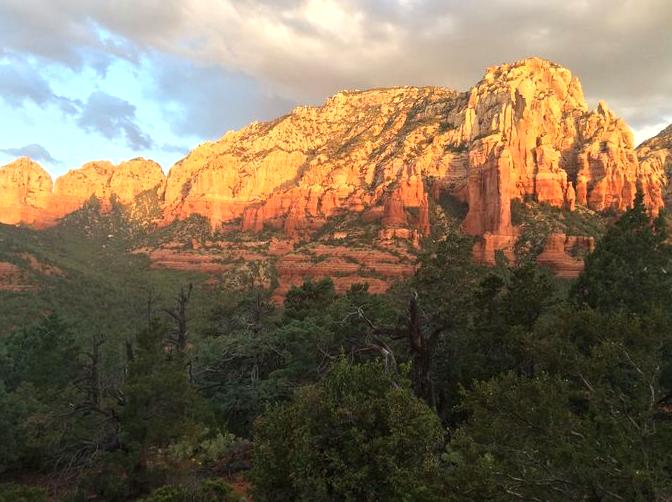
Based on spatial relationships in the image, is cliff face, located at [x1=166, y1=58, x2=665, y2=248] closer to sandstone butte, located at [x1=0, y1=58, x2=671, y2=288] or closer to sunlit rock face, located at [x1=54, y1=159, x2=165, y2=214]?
sandstone butte, located at [x1=0, y1=58, x2=671, y2=288]

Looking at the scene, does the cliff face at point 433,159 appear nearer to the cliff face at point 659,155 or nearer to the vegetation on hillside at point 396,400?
the cliff face at point 659,155

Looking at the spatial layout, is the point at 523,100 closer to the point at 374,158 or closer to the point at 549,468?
the point at 374,158

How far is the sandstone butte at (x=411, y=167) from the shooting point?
359 feet

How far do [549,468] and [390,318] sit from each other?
19533 millimetres

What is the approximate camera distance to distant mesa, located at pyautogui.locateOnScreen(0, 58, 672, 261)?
109688 mm

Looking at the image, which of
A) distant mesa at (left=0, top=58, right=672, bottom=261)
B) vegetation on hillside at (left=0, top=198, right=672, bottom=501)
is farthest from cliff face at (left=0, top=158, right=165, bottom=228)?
vegetation on hillside at (left=0, top=198, right=672, bottom=501)

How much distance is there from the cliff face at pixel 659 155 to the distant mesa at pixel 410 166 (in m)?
0.65

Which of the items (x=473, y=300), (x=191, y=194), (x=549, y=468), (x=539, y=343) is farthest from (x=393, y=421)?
(x=191, y=194)

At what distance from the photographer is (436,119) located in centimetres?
14075

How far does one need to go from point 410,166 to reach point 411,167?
31.5 inches

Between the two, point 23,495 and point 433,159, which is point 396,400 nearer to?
point 23,495

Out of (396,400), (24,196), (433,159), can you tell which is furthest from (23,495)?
(24,196)

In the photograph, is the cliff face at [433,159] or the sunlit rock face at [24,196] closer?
the cliff face at [433,159]

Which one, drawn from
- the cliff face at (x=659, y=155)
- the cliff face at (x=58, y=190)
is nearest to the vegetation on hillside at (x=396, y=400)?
the cliff face at (x=659, y=155)
